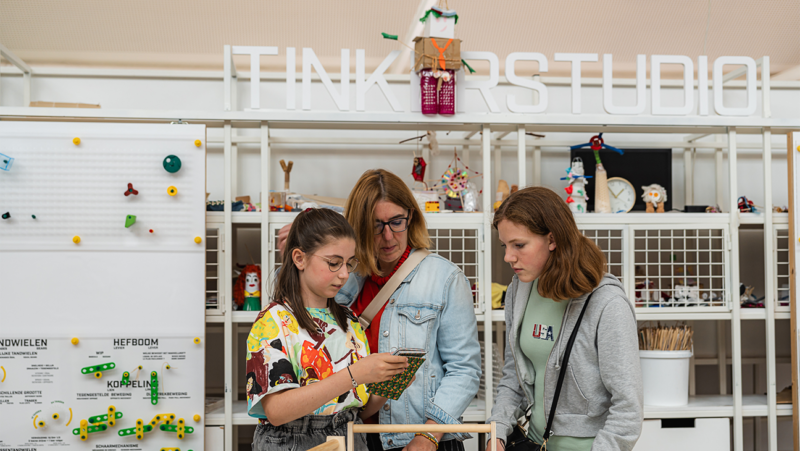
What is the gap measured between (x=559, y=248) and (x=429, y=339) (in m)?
0.48

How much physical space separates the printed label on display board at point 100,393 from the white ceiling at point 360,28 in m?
2.12

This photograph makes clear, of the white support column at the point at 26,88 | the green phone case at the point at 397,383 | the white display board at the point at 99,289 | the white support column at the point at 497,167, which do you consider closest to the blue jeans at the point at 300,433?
the green phone case at the point at 397,383

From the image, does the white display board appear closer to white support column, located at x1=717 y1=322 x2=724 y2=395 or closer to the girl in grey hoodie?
the girl in grey hoodie

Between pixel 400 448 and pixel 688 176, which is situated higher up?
pixel 688 176

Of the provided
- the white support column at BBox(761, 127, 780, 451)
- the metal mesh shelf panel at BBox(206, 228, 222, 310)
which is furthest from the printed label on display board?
the white support column at BBox(761, 127, 780, 451)

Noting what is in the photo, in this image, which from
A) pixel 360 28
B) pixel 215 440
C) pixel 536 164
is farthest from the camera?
pixel 360 28

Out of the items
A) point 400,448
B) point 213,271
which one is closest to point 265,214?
point 213,271

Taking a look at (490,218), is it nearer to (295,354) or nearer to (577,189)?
(577,189)

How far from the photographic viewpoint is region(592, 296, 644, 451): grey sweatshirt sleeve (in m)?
1.45

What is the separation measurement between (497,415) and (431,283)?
46 cm

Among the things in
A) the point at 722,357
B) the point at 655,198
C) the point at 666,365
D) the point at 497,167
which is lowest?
the point at 722,357

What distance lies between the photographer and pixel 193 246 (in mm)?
2703

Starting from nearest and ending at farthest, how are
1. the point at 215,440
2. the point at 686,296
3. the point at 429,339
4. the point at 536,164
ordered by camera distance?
the point at 429,339 < the point at 215,440 < the point at 686,296 < the point at 536,164

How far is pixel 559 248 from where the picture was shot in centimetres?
157
